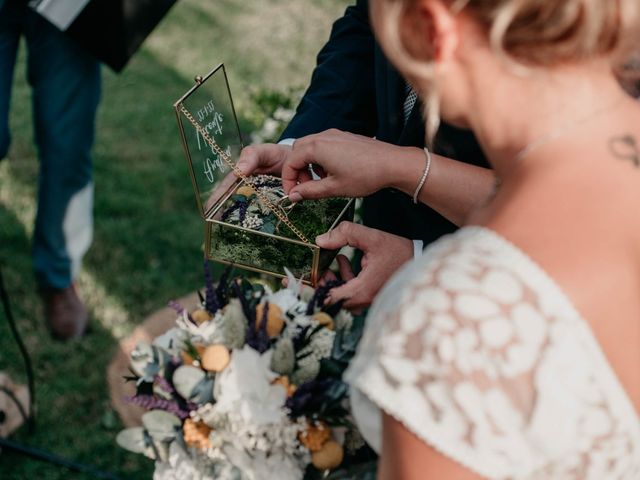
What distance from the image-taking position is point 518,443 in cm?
89

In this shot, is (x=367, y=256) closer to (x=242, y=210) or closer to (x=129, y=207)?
(x=242, y=210)

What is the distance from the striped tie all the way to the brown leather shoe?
2048 millimetres

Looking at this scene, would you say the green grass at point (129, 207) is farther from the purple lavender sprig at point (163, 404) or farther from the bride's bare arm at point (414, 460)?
the bride's bare arm at point (414, 460)

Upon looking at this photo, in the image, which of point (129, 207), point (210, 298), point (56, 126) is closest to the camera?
point (210, 298)

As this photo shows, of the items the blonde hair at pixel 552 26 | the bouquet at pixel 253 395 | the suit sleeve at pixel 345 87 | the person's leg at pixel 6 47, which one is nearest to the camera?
the blonde hair at pixel 552 26

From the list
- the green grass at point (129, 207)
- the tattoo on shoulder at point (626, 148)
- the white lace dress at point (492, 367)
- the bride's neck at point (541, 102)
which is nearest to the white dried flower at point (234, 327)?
the white lace dress at point (492, 367)

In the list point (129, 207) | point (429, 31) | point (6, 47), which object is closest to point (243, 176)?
point (429, 31)

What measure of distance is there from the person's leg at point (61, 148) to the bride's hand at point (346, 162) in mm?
1656

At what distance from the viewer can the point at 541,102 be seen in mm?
946

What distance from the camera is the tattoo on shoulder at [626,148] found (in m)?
0.95

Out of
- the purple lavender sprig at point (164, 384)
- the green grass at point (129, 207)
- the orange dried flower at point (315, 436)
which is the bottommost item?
the green grass at point (129, 207)

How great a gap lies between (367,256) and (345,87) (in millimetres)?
506

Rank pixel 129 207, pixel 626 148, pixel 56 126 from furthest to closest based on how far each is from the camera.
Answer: pixel 129 207
pixel 56 126
pixel 626 148

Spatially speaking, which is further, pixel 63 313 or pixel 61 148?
pixel 63 313
